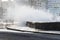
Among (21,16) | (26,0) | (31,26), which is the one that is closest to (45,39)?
(31,26)

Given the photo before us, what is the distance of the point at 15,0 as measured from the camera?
1037 inches

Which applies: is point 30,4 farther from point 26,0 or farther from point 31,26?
point 31,26

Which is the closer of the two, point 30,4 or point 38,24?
point 38,24

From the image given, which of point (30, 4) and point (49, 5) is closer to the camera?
point (30, 4)

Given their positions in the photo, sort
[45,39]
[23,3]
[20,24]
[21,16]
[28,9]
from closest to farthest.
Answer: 1. [45,39]
2. [20,24]
3. [21,16]
4. [28,9]
5. [23,3]

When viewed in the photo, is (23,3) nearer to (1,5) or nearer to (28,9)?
(28,9)

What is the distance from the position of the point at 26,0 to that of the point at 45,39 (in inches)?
646

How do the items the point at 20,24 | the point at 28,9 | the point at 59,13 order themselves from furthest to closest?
the point at 59,13 < the point at 28,9 < the point at 20,24

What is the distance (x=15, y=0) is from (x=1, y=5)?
9.52ft

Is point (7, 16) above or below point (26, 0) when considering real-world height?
below

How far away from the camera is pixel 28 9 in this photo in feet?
76.6

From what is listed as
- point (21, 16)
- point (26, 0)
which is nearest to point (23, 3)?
point (26, 0)

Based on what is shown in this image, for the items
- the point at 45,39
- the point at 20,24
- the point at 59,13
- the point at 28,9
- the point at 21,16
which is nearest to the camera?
the point at 45,39

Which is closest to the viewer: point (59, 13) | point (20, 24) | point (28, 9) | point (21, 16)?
point (20, 24)
